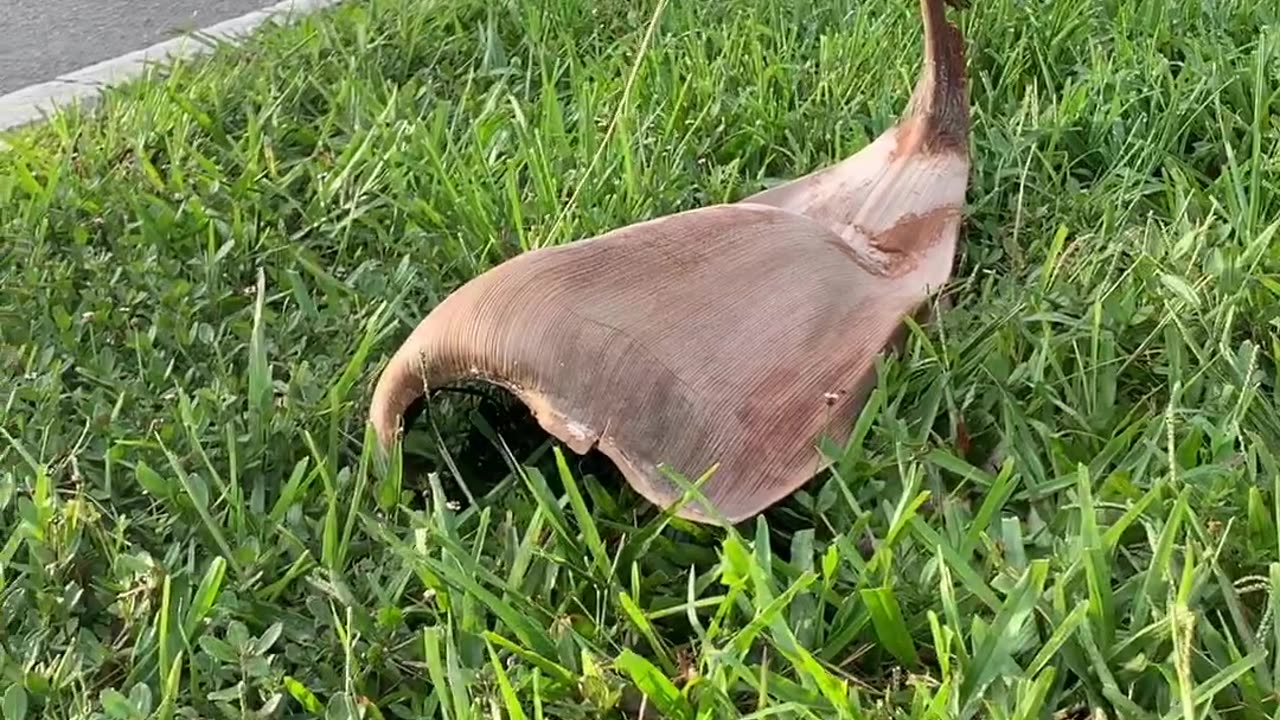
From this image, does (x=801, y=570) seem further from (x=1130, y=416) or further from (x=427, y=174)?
(x=427, y=174)

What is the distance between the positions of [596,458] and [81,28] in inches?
90.4

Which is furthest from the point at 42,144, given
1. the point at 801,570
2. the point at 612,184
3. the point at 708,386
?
the point at 801,570

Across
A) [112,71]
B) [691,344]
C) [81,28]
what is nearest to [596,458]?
[691,344]

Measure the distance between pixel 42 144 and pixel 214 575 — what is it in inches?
50.6

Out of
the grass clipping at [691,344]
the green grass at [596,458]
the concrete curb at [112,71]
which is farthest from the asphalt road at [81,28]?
the grass clipping at [691,344]

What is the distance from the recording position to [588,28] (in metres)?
2.56

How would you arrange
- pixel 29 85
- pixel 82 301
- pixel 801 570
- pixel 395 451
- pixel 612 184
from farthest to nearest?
pixel 29 85
pixel 612 184
pixel 82 301
pixel 395 451
pixel 801 570

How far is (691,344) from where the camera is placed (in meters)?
1.30

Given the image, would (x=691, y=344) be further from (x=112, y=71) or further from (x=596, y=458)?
(x=112, y=71)

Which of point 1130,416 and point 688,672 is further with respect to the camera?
point 1130,416

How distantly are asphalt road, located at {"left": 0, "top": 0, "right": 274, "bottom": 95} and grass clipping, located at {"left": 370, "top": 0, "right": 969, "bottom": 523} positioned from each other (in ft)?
5.93

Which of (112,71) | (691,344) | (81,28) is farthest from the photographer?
(81,28)

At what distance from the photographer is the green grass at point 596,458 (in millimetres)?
1065

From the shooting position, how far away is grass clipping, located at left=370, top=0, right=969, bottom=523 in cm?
122
